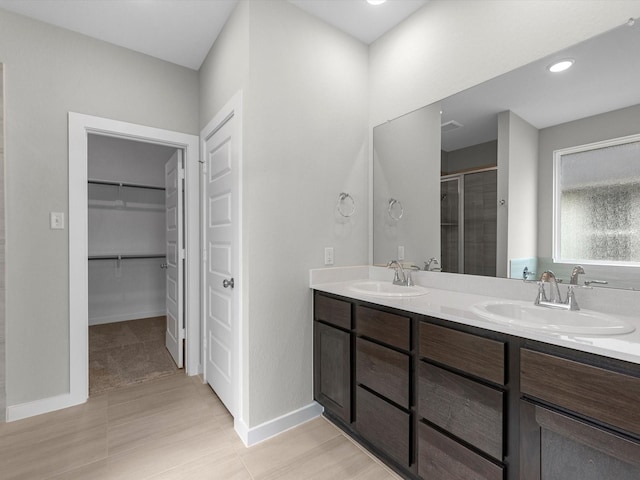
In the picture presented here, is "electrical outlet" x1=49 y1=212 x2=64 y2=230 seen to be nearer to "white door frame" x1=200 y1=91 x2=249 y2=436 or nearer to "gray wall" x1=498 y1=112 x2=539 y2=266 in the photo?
"white door frame" x1=200 y1=91 x2=249 y2=436

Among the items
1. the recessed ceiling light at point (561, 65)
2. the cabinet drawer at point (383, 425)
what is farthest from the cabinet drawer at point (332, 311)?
the recessed ceiling light at point (561, 65)

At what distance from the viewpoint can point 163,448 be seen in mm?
1763

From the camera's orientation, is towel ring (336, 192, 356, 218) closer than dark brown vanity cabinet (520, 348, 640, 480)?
No

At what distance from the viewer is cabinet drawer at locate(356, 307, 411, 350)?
1428 mm

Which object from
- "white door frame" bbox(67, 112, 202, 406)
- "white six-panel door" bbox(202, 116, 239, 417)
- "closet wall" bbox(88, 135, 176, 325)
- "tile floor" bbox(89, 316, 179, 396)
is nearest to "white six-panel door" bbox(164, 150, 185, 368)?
"tile floor" bbox(89, 316, 179, 396)

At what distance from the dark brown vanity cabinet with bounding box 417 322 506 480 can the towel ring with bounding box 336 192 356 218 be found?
3.46 ft

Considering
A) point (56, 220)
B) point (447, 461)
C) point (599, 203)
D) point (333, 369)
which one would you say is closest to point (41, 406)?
point (56, 220)

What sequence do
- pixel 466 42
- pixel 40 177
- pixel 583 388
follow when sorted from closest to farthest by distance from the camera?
pixel 583 388 < pixel 466 42 < pixel 40 177

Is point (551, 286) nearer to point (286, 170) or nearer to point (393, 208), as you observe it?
point (393, 208)

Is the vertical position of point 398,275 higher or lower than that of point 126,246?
lower

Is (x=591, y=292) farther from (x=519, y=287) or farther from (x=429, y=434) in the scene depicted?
(x=429, y=434)

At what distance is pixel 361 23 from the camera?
6.89 feet

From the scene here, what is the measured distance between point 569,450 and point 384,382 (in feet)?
2.44

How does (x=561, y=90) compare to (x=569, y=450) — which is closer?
(x=569, y=450)
